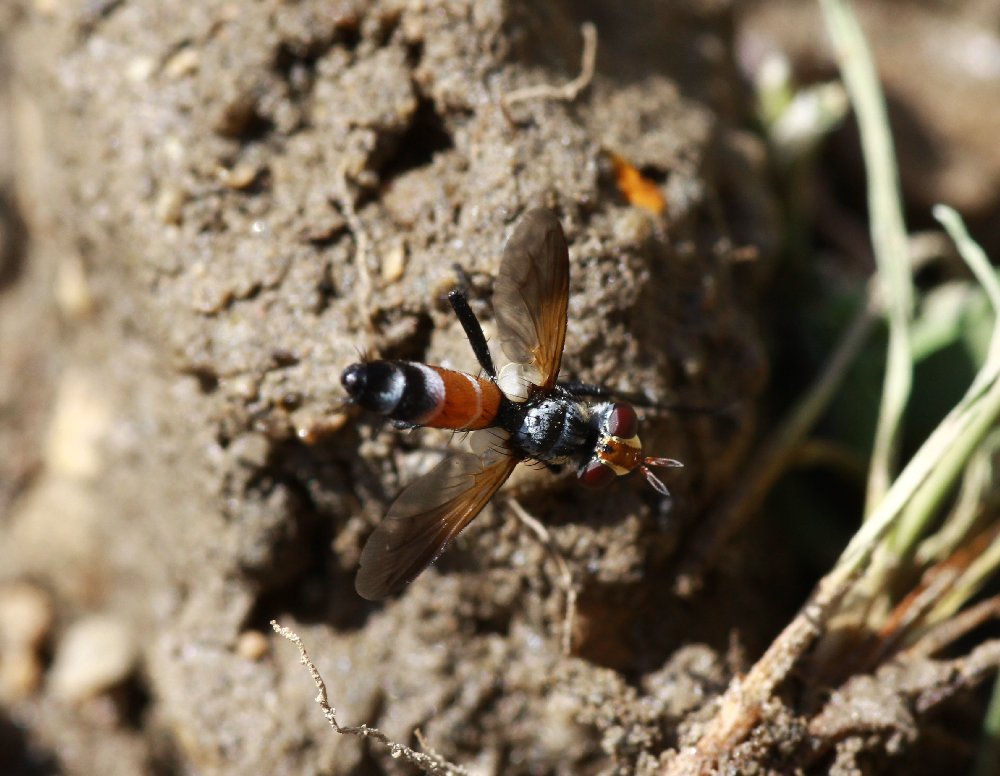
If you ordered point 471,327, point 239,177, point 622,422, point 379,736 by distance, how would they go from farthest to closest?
point 239,177, point 471,327, point 622,422, point 379,736

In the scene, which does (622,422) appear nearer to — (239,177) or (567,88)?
(567,88)

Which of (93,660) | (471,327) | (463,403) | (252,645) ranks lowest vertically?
(93,660)

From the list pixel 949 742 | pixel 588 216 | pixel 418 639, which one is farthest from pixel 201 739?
pixel 949 742

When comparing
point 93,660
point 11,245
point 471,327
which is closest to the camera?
point 471,327

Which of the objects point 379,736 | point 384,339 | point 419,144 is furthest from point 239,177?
point 379,736

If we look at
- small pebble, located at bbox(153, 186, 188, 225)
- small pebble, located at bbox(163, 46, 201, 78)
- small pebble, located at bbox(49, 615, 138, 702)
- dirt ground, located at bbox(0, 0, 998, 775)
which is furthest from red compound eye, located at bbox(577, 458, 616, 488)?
small pebble, located at bbox(49, 615, 138, 702)

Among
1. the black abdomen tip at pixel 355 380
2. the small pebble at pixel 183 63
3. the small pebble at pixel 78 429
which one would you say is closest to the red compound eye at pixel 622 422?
the black abdomen tip at pixel 355 380
